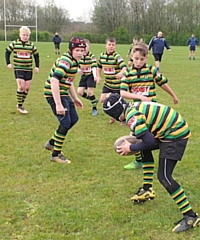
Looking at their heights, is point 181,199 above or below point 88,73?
below

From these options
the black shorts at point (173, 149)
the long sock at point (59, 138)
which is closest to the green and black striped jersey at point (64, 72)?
the long sock at point (59, 138)

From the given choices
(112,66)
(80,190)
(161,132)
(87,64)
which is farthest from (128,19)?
(161,132)

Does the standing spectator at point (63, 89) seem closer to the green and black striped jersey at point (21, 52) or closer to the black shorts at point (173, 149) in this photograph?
the black shorts at point (173, 149)

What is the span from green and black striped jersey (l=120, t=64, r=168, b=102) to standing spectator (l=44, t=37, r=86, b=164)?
798 millimetres

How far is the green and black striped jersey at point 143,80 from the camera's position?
5172 millimetres

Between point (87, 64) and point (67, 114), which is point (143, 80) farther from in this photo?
point (87, 64)

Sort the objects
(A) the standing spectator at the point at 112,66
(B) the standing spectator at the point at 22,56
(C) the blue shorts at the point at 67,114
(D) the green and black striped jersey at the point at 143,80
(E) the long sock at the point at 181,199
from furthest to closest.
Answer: (B) the standing spectator at the point at 22,56 → (A) the standing spectator at the point at 112,66 → (C) the blue shorts at the point at 67,114 → (D) the green and black striped jersey at the point at 143,80 → (E) the long sock at the point at 181,199

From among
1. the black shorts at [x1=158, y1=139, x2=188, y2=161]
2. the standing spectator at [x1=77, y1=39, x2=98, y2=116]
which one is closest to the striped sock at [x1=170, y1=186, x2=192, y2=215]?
the black shorts at [x1=158, y1=139, x2=188, y2=161]

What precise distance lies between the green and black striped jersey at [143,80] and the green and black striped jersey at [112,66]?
8.73 ft

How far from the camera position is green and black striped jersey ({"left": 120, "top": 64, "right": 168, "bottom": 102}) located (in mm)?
5172

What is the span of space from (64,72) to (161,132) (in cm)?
220

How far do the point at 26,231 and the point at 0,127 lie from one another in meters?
4.32

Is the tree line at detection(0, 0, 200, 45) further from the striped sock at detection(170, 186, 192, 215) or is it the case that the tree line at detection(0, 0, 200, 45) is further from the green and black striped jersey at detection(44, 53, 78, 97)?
the striped sock at detection(170, 186, 192, 215)

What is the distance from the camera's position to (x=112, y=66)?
314 inches
